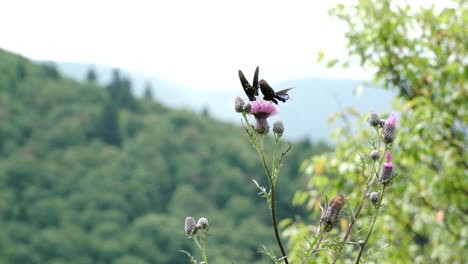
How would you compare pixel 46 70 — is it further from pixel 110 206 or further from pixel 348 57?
pixel 348 57

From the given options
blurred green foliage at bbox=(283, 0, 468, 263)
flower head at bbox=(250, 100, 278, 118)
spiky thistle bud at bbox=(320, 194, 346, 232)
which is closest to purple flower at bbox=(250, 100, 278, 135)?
flower head at bbox=(250, 100, 278, 118)

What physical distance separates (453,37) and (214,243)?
45.7 m

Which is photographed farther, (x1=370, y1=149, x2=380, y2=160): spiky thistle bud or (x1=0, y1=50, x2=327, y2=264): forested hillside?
(x1=0, y1=50, x2=327, y2=264): forested hillside

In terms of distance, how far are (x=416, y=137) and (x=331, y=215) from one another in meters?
2.82

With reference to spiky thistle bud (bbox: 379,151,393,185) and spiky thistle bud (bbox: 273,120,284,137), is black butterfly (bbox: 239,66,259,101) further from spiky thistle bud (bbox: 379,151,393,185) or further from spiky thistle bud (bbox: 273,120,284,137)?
spiky thistle bud (bbox: 379,151,393,185)

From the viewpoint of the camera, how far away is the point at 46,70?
67.1 m

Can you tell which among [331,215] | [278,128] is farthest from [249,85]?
[331,215]

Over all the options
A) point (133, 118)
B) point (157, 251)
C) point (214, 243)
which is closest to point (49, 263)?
point (157, 251)

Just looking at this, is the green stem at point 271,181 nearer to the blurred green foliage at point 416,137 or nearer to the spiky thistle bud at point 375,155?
the spiky thistle bud at point 375,155

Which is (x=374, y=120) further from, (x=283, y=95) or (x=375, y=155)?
(x=283, y=95)

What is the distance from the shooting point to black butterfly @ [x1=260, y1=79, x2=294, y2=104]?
4.69ft

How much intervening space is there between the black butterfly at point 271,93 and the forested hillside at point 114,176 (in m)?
43.8

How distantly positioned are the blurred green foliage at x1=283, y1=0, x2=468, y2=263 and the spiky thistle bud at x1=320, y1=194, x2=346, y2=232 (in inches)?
102

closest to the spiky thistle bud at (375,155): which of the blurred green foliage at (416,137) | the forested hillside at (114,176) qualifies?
the blurred green foliage at (416,137)
